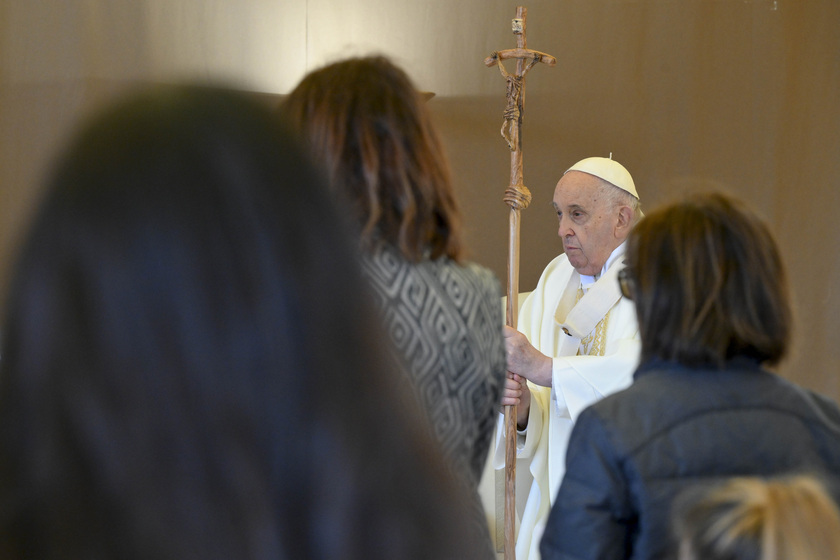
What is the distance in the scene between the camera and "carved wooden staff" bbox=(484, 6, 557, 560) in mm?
3404

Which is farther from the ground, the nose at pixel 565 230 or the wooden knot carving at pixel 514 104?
the wooden knot carving at pixel 514 104

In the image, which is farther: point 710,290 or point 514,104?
point 514,104

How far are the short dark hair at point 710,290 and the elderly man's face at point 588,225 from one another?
7.23 ft

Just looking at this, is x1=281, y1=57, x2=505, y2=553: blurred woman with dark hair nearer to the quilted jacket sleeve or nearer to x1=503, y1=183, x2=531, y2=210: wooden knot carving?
the quilted jacket sleeve

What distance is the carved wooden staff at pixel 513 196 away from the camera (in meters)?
3.40

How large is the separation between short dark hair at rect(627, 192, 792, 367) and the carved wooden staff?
5.41ft

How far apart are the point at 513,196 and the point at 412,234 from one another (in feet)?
7.25

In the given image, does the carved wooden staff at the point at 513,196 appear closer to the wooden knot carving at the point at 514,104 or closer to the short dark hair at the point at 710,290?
the wooden knot carving at the point at 514,104

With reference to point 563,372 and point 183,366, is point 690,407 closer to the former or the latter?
point 183,366

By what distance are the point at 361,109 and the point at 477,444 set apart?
22.2 inches

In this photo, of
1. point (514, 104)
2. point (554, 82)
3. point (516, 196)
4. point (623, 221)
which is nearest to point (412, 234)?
point (516, 196)

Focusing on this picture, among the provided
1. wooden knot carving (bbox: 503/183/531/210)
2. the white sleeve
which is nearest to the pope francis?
the white sleeve

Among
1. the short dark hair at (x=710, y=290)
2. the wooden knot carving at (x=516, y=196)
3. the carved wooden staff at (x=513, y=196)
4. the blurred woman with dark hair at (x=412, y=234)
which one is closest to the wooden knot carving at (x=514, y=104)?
the carved wooden staff at (x=513, y=196)

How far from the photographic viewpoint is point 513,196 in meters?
3.50
